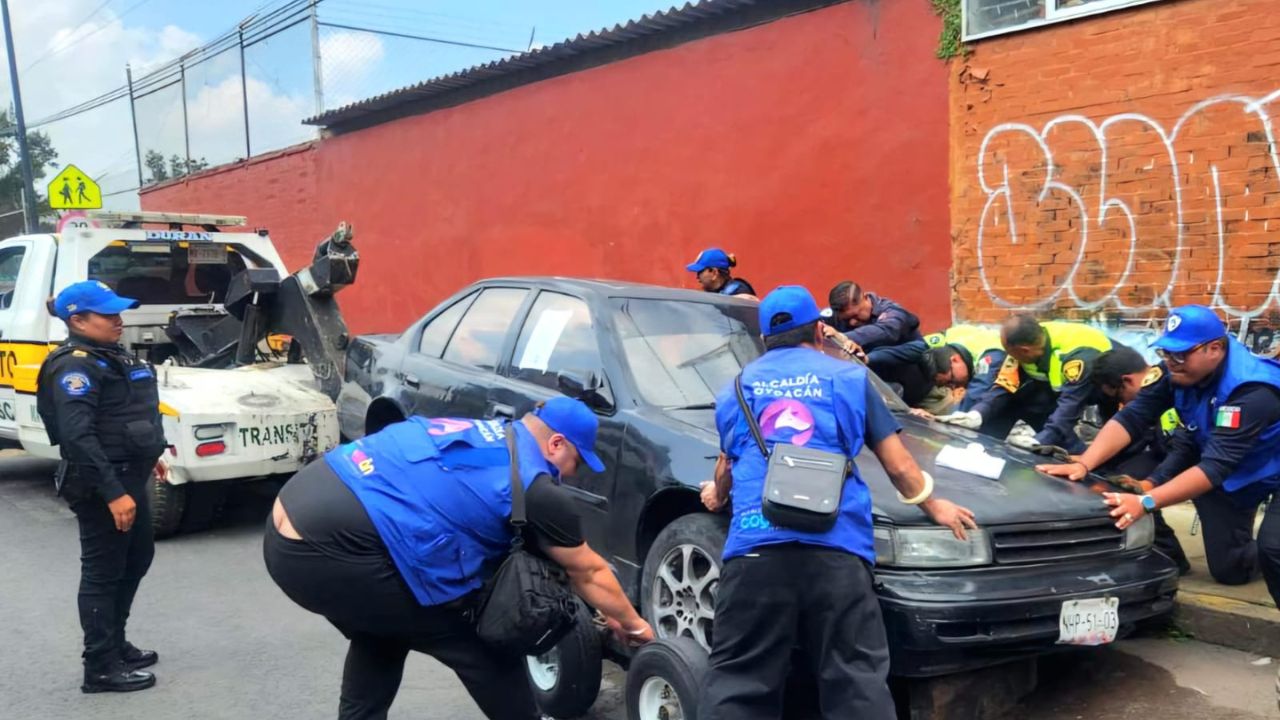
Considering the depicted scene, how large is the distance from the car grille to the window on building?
4.30 metres

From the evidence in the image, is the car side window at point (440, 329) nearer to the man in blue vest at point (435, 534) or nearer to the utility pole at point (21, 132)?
the man in blue vest at point (435, 534)

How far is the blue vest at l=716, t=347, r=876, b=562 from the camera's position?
286 cm

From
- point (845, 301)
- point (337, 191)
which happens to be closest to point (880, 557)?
point (845, 301)

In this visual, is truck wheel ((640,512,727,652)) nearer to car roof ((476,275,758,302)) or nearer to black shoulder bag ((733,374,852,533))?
black shoulder bag ((733,374,852,533))

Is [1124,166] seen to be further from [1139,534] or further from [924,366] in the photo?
[1139,534]

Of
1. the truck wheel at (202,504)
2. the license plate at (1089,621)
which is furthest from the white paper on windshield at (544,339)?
the truck wheel at (202,504)

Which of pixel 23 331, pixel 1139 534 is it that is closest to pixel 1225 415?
pixel 1139 534

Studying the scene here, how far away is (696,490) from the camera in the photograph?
144 inches

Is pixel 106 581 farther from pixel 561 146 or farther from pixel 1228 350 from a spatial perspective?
pixel 561 146

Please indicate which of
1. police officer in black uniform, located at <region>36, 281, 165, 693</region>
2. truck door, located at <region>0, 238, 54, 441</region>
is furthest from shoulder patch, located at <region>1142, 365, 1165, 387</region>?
truck door, located at <region>0, 238, 54, 441</region>

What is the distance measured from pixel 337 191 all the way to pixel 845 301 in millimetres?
10115

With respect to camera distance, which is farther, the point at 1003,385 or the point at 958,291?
the point at 958,291

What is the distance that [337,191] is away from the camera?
1418cm

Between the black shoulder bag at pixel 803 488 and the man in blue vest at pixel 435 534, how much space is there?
52 centimetres
